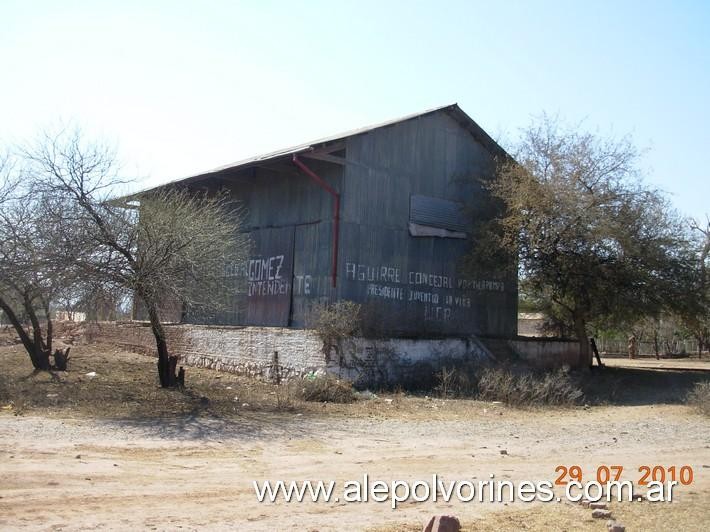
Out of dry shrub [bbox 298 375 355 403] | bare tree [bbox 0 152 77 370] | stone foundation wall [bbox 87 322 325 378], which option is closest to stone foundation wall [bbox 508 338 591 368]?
stone foundation wall [bbox 87 322 325 378]

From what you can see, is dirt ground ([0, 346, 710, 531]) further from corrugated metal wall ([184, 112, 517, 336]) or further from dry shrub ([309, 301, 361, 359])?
corrugated metal wall ([184, 112, 517, 336])

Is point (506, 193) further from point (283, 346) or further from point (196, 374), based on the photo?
point (196, 374)

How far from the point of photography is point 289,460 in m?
8.43

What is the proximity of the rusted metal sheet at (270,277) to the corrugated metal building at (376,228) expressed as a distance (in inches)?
1.3

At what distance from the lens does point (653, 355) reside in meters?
43.3

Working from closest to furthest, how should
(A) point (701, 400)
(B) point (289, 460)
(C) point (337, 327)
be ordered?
(B) point (289, 460) → (A) point (701, 400) → (C) point (337, 327)

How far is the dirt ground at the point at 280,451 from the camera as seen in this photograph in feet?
19.7

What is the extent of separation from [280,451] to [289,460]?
0.66 m

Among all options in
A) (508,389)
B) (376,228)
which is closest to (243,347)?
(376,228)

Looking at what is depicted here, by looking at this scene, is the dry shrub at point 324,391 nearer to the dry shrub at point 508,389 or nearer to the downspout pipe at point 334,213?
the dry shrub at point 508,389

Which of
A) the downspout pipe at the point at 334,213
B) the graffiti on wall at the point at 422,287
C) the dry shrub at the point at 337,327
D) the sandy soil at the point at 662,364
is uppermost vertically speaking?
the downspout pipe at the point at 334,213

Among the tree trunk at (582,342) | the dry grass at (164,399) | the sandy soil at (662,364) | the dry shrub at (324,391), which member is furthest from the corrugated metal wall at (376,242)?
the sandy soil at (662,364)

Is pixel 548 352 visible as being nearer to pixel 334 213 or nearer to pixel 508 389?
pixel 508 389

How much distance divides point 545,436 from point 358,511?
553cm
